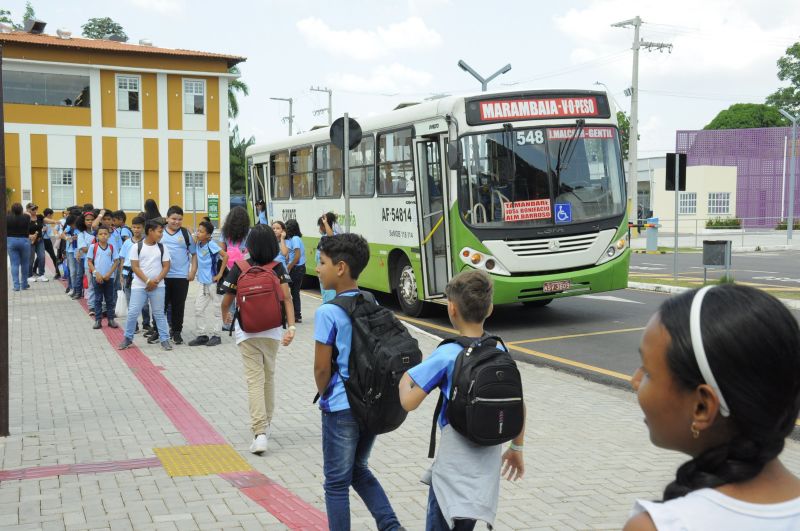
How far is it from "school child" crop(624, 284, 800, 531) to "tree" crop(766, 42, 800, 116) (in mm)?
86574

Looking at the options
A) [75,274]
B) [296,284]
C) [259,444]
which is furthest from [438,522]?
[75,274]

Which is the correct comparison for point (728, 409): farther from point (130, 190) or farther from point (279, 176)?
point (130, 190)

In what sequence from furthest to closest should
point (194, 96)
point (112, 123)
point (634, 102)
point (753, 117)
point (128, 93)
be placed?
point (753, 117) < point (194, 96) < point (128, 93) < point (112, 123) < point (634, 102)

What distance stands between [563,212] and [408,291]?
3.02 metres

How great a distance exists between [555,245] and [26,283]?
1230cm

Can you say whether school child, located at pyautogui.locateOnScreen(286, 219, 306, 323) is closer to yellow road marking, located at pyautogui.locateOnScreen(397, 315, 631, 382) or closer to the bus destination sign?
yellow road marking, located at pyautogui.locateOnScreen(397, 315, 631, 382)

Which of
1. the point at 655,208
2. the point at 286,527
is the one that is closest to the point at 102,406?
the point at 286,527

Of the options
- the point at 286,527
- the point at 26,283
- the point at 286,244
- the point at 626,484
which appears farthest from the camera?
the point at 26,283

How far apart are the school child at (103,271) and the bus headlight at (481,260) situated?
513 centimetres

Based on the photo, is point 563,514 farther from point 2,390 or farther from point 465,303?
point 2,390

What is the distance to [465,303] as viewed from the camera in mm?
3625

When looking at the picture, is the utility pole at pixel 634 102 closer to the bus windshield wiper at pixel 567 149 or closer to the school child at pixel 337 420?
the bus windshield wiper at pixel 567 149

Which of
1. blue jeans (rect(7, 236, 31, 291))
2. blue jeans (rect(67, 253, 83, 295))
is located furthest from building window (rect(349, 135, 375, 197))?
blue jeans (rect(7, 236, 31, 291))

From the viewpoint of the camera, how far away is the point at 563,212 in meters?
12.8
